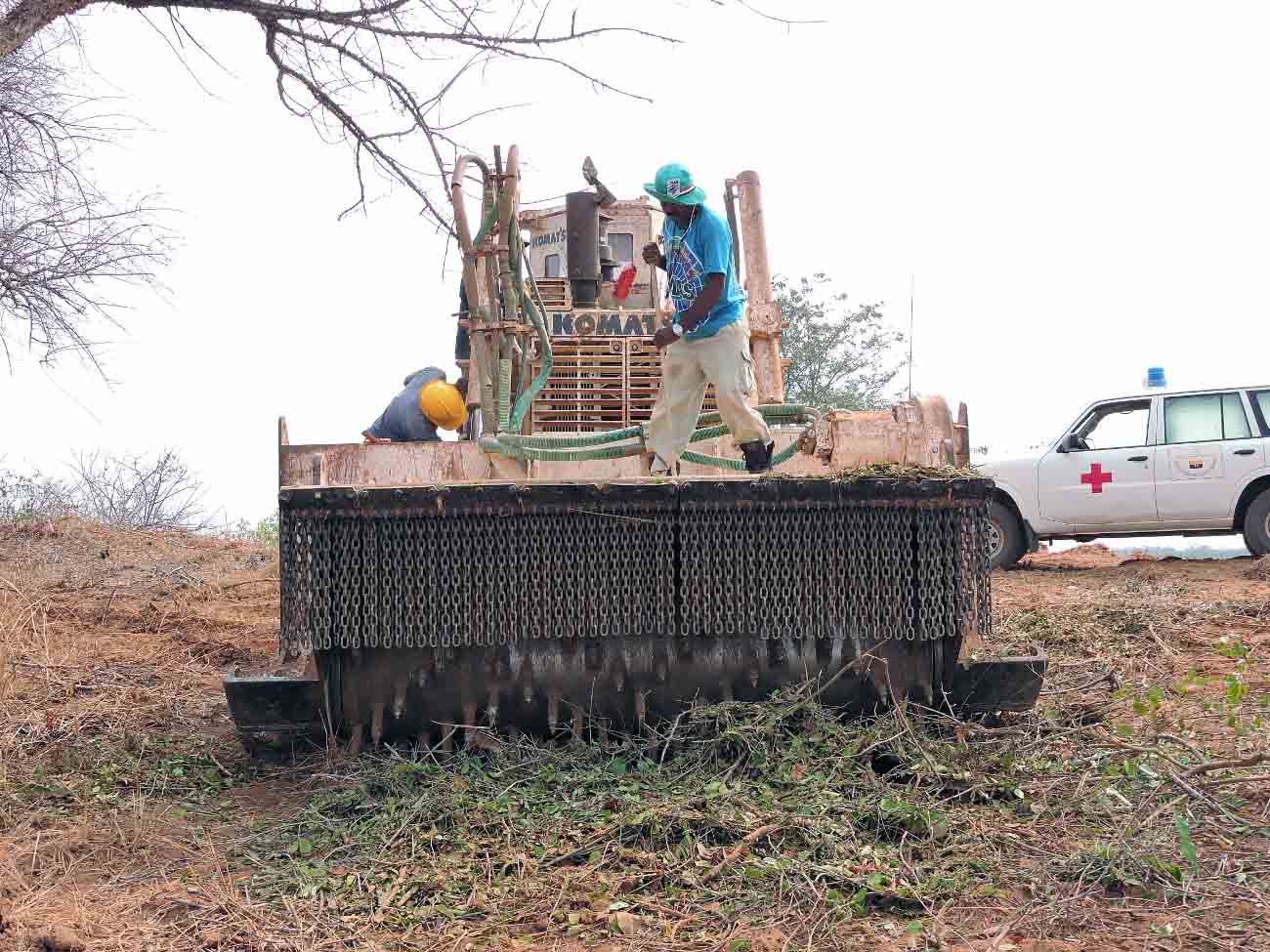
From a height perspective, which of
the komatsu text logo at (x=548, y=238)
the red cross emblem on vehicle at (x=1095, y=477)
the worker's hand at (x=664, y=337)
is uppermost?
the komatsu text logo at (x=548, y=238)

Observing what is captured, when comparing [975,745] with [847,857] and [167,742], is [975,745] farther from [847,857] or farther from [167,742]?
[167,742]

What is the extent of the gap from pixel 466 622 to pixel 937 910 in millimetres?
1949

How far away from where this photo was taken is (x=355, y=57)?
25.3 feet

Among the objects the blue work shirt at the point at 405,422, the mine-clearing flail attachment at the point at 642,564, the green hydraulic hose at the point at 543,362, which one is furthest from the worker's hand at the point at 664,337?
the blue work shirt at the point at 405,422

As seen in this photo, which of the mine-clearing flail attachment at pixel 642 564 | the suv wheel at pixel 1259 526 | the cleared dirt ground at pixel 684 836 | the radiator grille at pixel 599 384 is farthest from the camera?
the suv wheel at pixel 1259 526

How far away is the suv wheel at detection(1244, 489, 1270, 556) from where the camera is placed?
12.0 metres

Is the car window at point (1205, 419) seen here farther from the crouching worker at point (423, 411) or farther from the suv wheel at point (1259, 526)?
the crouching worker at point (423, 411)

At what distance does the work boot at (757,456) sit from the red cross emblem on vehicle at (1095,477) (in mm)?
7424

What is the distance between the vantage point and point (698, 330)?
6.18 m

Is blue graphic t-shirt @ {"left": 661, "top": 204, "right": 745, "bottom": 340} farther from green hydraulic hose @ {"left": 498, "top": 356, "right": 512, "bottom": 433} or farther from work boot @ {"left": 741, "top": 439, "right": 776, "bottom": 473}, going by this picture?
green hydraulic hose @ {"left": 498, "top": 356, "right": 512, "bottom": 433}

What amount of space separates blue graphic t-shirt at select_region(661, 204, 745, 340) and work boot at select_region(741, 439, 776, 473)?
1.78 feet

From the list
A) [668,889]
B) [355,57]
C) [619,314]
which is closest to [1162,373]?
[619,314]

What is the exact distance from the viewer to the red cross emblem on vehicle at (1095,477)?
12578 millimetres

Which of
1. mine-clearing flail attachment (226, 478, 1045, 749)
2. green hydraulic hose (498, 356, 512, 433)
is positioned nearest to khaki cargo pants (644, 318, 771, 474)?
green hydraulic hose (498, 356, 512, 433)
